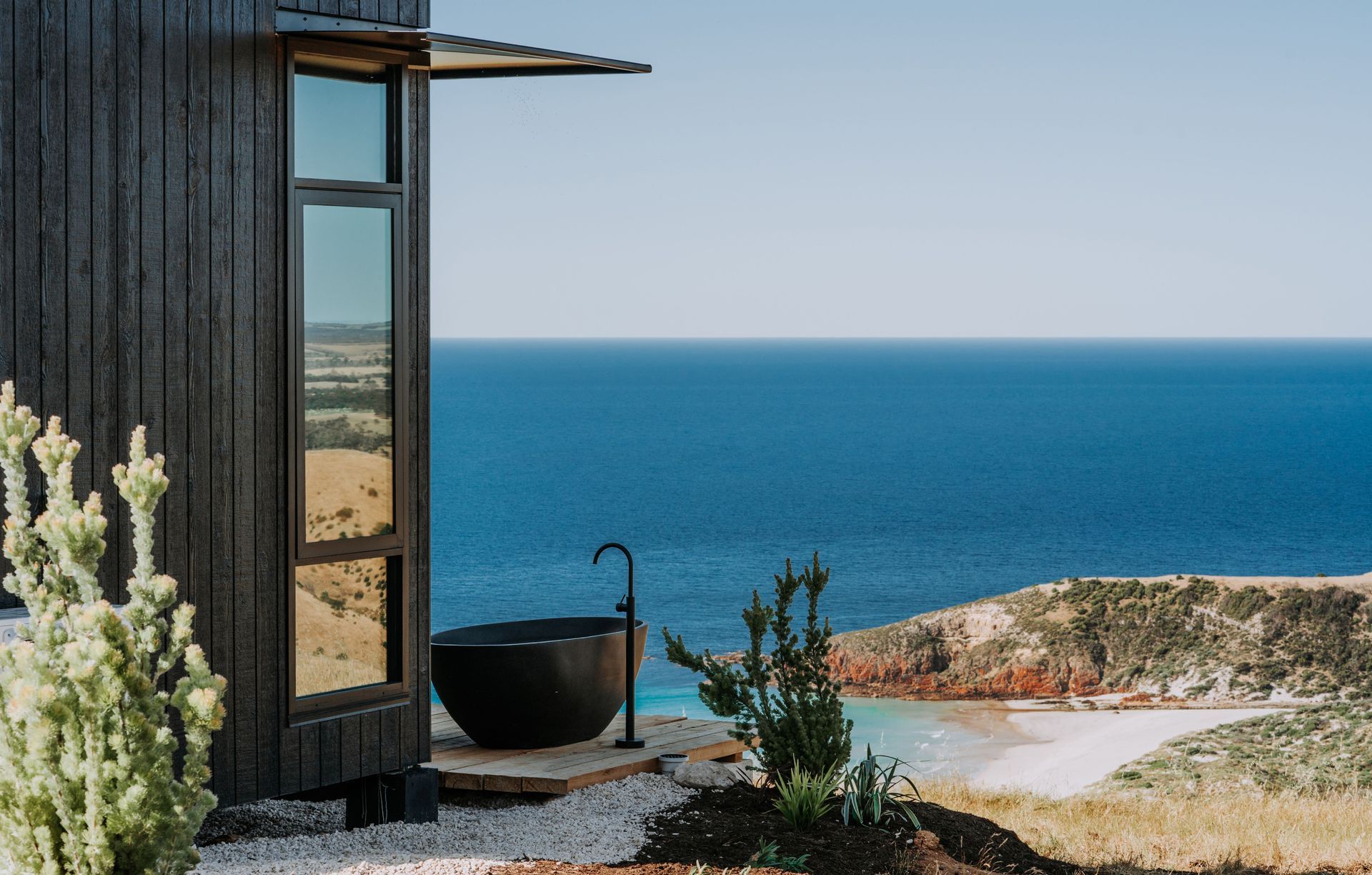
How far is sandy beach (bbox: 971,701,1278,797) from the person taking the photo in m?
16.9

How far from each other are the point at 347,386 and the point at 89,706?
2.28m

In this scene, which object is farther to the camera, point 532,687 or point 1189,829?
point 1189,829

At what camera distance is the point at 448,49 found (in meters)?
4.86

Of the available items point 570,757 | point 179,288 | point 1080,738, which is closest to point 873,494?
point 1080,738

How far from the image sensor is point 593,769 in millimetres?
5676

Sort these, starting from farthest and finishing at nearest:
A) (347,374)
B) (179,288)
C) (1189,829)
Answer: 1. (1189,829)
2. (347,374)
3. (179,288)

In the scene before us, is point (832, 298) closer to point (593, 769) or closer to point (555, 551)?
point (555, 551)

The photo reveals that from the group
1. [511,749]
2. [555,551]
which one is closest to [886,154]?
[555,551]

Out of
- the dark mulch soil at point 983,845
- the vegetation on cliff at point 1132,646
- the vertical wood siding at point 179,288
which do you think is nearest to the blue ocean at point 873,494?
the vegetation on cliff at point 1132,646

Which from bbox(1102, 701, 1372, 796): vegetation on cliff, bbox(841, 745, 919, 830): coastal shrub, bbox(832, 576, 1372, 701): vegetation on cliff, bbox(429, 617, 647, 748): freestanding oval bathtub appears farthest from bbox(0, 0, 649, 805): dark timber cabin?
bbox(832, 576, 1372, 701): vegetation on cliff

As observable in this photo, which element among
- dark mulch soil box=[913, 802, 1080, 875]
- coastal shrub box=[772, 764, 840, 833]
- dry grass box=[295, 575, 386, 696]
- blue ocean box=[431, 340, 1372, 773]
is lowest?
blue ocean box=[431, 340, 1372, 773]

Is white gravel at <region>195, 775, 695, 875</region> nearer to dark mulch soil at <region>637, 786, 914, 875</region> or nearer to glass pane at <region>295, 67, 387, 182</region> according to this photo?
dark mulch soil at <region>637, 786, 914, 875</region>

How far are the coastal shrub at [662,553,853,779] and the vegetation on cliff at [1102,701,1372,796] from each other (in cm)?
671

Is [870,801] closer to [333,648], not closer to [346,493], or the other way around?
[333,648]
